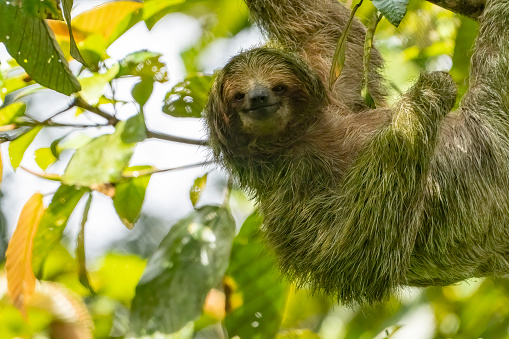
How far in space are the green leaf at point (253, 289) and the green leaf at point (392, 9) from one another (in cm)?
356

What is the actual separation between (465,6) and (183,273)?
384cm

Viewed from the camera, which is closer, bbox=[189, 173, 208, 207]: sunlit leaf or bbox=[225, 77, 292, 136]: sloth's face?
bbox=[225, 77, 292, 136]: sloth's face

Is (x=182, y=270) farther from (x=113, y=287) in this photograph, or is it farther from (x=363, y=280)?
(x=113, y=287)

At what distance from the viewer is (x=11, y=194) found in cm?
1316

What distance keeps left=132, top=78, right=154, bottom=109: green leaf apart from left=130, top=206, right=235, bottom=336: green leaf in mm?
1400

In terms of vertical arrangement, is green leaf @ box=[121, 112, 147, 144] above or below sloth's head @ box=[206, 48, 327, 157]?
above

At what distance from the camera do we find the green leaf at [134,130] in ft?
18.9

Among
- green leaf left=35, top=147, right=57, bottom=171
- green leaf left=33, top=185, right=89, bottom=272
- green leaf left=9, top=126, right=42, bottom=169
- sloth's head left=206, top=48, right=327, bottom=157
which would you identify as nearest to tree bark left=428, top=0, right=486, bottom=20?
sloth's head left=206, top=48, right=327, bottom=157

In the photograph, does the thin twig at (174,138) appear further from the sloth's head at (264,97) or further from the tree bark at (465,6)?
the tree bark at (465,6)

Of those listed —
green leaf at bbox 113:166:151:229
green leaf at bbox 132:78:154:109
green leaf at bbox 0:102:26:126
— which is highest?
green leaf at bbox 0:102:26:126

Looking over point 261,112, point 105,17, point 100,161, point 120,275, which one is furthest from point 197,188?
point 120,275

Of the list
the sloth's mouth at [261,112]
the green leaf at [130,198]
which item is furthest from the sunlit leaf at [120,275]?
the sloth's mouth at [261,112]

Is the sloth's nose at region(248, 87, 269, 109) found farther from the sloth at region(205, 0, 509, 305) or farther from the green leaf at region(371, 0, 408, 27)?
the green leaf at region(371, 0, 408, 27)

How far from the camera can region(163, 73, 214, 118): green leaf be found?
6977 mm
